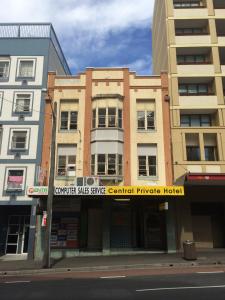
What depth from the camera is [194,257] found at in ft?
57.8

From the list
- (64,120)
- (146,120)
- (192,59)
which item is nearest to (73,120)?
(64,120)

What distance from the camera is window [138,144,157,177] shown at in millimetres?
24188

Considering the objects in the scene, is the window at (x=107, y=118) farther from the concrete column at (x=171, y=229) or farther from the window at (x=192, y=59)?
the window at (x=192, y=59)

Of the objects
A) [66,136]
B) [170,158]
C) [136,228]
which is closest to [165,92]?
[170,158]

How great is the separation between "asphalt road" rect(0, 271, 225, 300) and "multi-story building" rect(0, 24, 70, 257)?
1084 cm

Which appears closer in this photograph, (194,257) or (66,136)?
(194,257)

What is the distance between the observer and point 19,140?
24.9 meters

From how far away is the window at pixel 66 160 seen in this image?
24078mm

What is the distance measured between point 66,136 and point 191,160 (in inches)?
383

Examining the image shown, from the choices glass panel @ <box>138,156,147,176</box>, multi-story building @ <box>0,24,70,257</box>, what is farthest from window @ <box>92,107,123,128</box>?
multi-story building @ <box>0,24,70,257</box>

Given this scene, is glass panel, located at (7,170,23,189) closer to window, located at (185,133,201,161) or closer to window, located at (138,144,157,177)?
window, located at (138,144,157,177)

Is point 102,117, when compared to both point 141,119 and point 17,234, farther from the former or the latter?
point 17,234

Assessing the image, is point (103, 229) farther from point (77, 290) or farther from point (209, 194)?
point (77, 290)

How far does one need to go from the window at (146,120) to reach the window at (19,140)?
352 inches
